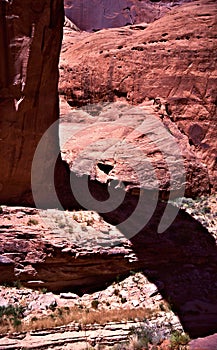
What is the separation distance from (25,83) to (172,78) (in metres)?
9.57

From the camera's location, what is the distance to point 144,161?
59.4 feet

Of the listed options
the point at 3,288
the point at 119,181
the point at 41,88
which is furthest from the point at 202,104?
the point at 3,288

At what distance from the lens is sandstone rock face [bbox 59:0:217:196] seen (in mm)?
20203

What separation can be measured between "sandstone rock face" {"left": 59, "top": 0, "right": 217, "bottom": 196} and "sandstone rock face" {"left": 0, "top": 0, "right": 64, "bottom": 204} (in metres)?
4.46

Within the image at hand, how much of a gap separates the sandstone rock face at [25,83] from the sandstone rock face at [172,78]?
4.46 meters

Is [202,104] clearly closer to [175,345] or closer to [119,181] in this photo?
[119,181]

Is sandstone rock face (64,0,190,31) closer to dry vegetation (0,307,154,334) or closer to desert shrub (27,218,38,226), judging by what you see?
desert shrub (27,218,38,226)

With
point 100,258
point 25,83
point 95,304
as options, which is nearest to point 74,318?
point 95,304

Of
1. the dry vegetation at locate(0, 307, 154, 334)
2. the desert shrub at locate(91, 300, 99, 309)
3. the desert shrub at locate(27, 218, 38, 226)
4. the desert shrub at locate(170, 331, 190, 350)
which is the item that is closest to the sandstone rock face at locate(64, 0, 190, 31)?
the desert shrub at locate(27, 218, 38, 226)

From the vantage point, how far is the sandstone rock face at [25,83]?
13.1 metres

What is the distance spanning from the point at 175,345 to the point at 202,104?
39.2ft

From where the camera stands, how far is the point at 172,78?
21.3 metres

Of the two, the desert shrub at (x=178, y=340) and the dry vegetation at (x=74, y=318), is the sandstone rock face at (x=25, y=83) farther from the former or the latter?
the desert shrub at (x=178, y=340)

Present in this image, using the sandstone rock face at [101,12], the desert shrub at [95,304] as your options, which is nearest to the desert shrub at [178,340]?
the desert shrub at [95,304]
